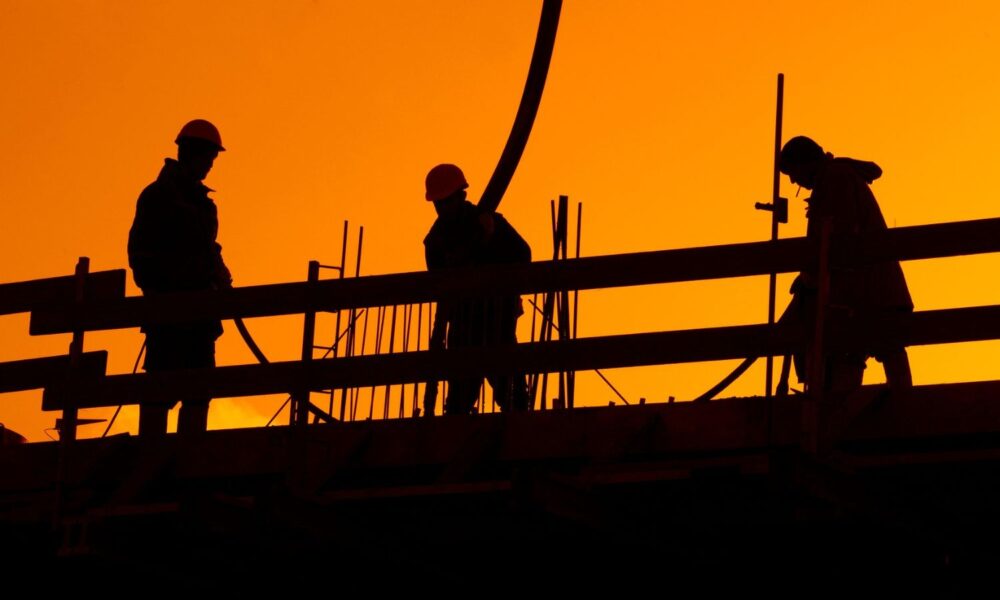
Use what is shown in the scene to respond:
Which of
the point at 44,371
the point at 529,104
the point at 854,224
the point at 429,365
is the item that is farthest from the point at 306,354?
the point at 854,224

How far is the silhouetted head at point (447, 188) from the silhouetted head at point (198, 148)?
1342mm

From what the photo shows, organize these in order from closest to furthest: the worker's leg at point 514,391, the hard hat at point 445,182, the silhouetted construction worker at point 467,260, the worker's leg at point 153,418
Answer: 1. the worker's leg at point 153,418
2. the silhouetted construction worker at point 467,260
3. the worker's leg at point 514,391
4. the hard hat at point 445,182

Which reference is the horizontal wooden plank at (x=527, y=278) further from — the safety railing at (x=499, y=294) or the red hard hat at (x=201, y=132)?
the red hard hat at (x=201, y=132)

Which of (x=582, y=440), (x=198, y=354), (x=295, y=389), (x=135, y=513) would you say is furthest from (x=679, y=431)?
(x=198, y=354)

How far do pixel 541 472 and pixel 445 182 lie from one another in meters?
4.45

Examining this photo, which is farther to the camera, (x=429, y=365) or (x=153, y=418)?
(x=153, y=418)

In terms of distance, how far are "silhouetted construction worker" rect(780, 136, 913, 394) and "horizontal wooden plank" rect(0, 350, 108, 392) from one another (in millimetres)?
3420

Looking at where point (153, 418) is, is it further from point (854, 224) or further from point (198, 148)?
point (854, 224)

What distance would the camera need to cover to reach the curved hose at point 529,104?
1079cm

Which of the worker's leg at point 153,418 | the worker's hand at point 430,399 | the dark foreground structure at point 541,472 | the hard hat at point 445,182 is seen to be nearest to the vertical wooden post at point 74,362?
the dark foreground structure at point 541,472

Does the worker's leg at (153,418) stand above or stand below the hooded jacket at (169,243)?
below

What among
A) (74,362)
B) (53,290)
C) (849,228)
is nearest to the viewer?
(74,362)

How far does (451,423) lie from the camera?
952 centimetres

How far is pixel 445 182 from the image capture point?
12195mm
